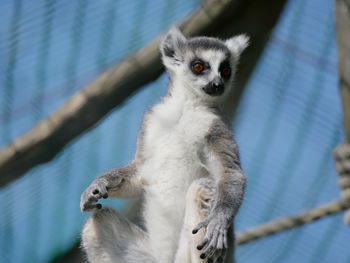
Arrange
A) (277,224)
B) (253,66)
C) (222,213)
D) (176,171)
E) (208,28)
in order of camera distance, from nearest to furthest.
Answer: (222,213) < (176,171) < (208,28) < (253,66) < (277,224)

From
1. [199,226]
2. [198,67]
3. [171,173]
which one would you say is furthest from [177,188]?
[198,67]

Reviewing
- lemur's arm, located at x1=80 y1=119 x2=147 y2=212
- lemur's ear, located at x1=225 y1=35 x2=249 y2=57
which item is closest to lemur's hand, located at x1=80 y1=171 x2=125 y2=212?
lemur's arm, located at x1=80 y1=119 x2=147 y2=212

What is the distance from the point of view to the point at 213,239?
2678 millimetres

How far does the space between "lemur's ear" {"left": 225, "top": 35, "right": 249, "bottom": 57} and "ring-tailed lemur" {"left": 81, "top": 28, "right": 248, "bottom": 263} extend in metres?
0.22

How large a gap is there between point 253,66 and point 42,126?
3.67ft

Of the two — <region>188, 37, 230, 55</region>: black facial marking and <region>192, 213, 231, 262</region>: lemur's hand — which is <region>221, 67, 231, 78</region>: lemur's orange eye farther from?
<region>192, 213, 231, 262</region>: lemur's hand

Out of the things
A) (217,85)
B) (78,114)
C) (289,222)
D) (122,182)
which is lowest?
(289,222)

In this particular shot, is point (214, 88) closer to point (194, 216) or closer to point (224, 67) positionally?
point (224, 67)

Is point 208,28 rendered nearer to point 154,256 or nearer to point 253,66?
point 253,66

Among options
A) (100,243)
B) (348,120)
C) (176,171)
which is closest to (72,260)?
(100,243)

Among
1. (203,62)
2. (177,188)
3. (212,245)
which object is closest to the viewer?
(212,245)

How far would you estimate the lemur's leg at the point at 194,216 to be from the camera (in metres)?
2.76

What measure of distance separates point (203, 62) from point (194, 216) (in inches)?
32.8

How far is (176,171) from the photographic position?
9.84 feet
